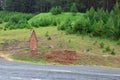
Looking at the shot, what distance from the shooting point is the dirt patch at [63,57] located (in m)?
19.8

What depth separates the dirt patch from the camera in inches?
779

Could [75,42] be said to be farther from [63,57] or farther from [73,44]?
[63,57]

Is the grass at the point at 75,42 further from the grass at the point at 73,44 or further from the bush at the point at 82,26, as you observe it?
the bush at the point at 82,26

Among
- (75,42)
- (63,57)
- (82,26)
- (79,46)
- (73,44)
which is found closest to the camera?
(63,57)

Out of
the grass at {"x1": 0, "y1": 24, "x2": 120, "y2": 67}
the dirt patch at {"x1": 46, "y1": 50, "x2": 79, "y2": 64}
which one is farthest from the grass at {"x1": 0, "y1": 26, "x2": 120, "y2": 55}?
the dirt patch at {"x1": 46, "y1": 50, "x2": 79, "y2": 64}

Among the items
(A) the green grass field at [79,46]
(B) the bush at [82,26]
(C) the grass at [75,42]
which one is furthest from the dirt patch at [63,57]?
(B) the bush at [82,26]

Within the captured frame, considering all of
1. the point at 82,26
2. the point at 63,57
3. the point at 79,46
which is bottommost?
the point at 79,46

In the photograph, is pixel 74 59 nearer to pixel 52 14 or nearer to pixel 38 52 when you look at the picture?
pixel 38 52

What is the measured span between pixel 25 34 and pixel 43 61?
10149mm

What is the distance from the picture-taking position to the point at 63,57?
2025 cm

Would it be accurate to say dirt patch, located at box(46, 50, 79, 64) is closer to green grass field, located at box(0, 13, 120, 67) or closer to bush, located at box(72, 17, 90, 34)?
green grass field, located at box(0, 13, 120, 67)

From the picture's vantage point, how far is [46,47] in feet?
76.7

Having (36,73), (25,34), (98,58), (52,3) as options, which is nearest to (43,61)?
(98,58)

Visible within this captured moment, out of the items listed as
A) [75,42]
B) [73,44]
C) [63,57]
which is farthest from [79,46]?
[63,57]
